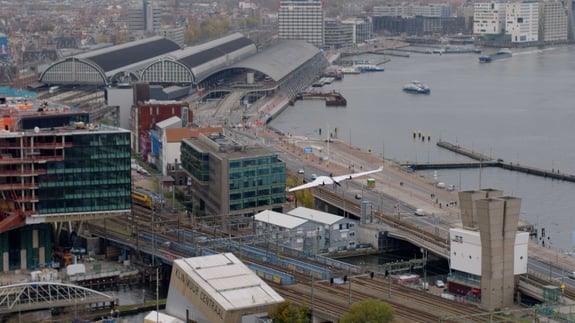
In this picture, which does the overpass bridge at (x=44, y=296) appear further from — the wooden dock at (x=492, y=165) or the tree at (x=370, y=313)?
the wooden dock at (x=492, y=165)

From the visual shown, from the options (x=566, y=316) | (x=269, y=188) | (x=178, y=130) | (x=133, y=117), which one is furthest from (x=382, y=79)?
(x=566, y=316)

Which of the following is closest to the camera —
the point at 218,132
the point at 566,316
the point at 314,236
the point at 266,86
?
the point at 566,316

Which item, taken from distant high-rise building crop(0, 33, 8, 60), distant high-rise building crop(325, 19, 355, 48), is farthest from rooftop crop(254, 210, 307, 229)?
distant high-rise building crop(325, 19, 355, 48)

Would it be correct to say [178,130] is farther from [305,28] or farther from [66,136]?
[305,28]

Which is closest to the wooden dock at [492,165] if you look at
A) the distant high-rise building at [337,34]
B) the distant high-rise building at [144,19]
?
the distant high-rise building at [337,34]

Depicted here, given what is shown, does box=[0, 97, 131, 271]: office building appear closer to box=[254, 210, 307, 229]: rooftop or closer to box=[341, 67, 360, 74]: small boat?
box=[254, 210, 307, 229]: rooftop

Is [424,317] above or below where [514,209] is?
below
